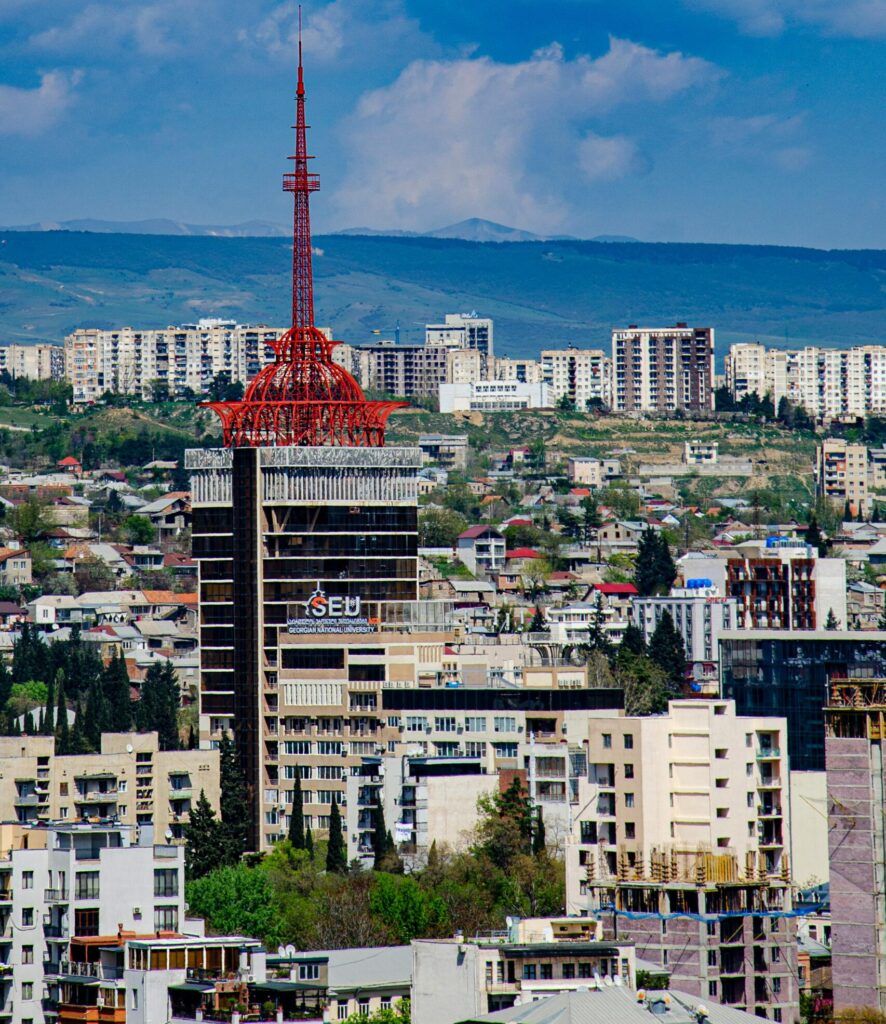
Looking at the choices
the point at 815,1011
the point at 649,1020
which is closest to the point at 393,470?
the point at 815,1011

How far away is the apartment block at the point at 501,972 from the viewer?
275 feet

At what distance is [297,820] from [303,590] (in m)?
19.8

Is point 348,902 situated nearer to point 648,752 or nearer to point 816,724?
point 648,752

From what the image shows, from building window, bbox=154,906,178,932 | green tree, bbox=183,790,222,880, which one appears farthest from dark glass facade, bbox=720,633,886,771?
building window, bbox=154,906,178,932

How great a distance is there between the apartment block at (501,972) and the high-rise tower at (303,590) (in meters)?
65.5

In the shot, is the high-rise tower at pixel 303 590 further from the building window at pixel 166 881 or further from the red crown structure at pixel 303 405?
the building window at pixel 166 881

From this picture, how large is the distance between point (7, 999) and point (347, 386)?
81.1 metres

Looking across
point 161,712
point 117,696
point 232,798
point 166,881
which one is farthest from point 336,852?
point 117,696

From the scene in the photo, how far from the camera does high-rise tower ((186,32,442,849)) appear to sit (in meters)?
156

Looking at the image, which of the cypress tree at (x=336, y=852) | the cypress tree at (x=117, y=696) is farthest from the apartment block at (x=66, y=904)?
the cypress tree at (x=117, y=696)

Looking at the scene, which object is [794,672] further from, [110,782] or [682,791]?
[682,791]

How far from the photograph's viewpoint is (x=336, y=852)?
436 feet

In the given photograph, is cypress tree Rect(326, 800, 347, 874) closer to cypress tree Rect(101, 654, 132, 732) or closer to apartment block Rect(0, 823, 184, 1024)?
apartment block Rect(0, 823, 184, 1024)

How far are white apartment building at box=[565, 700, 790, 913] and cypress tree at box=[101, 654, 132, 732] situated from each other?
6683 centimetres
